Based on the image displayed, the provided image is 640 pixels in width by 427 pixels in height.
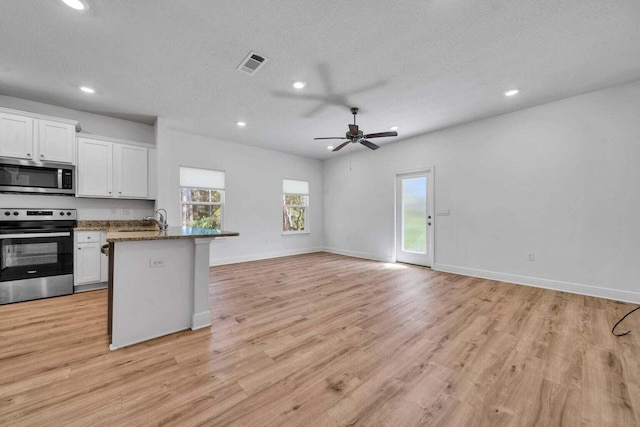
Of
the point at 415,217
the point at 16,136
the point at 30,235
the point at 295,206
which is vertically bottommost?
the point at 30,235

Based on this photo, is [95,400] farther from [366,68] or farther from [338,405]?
[366,68]

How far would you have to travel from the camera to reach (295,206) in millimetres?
7125

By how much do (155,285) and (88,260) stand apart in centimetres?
243

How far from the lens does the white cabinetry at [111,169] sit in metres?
3.90

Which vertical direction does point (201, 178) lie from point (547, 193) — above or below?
above

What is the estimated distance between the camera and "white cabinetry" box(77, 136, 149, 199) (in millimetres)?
3902

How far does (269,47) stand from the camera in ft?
8.33

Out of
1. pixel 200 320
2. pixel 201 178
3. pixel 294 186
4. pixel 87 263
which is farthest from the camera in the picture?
pixel 294 186

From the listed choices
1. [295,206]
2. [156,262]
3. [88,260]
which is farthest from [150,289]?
[295,206]

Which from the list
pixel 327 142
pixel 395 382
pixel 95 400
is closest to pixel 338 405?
pixel 395 382

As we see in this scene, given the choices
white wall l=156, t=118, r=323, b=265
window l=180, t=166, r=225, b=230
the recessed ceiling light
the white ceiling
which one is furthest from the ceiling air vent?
window l=180, t=166, r=225, b=230

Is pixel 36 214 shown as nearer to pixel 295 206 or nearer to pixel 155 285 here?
pixel 155 285

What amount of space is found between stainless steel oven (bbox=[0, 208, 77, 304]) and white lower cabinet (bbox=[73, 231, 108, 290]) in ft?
0.25

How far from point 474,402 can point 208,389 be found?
5.65 feet
